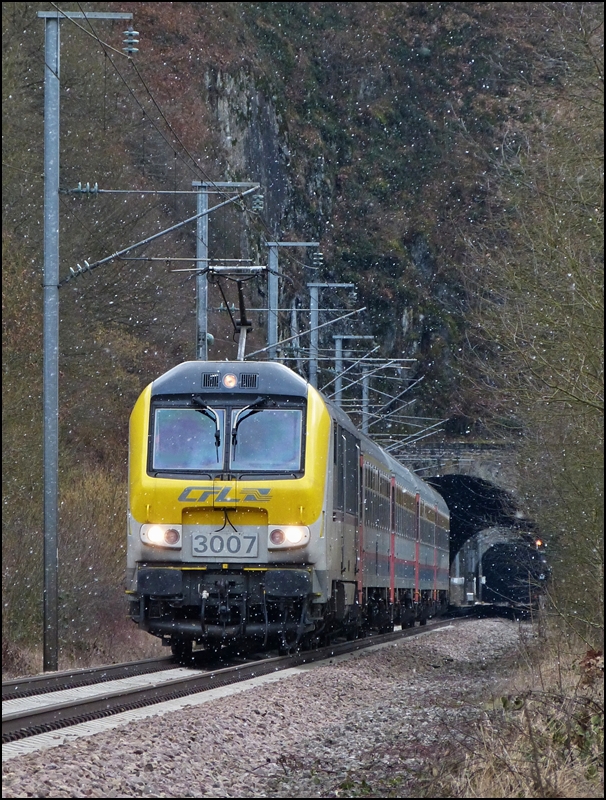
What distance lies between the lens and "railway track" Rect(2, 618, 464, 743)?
10203 mm

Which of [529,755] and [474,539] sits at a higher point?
[474,539]

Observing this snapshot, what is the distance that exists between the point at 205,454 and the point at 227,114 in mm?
34680

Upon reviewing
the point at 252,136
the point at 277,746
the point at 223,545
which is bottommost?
the point at 277,746

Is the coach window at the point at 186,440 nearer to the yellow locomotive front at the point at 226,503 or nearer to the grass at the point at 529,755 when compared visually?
the yellow locomotive front at the point at 226,503

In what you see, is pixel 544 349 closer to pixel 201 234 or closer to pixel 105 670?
pixel 105 670

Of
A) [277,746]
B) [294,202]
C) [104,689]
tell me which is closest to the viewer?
[277,746]

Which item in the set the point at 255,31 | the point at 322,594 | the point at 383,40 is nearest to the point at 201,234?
the point at 322,594

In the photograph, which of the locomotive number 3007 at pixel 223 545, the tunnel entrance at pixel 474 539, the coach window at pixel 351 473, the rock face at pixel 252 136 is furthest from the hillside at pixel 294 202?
the tunnel entrance at pixel 474 539

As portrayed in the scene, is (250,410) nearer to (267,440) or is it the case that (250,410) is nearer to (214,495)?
(267,440)

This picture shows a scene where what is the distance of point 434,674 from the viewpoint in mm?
17953

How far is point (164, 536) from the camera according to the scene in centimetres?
1489

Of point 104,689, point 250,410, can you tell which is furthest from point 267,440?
point 104,689

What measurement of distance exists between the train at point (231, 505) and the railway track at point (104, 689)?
49cm

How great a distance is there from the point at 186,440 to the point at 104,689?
3.25 meters
